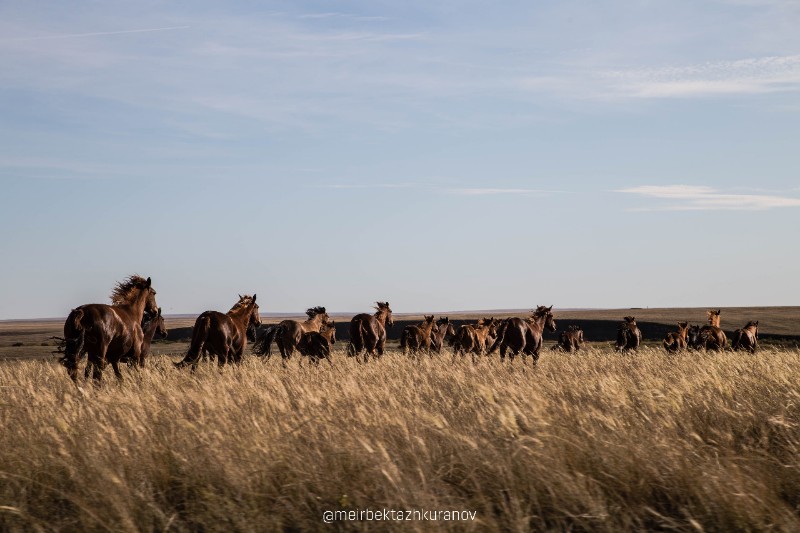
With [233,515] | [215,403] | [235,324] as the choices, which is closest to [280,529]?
[233,515]

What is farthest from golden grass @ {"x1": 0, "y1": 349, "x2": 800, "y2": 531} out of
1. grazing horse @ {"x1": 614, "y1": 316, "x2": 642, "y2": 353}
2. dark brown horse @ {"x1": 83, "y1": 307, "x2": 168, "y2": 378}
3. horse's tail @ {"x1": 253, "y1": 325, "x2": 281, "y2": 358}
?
grazing horse @ {"x1": 614, "y1": 316, "x2": 642, "y2": 353}

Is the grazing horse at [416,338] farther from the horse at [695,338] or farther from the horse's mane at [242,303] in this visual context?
the horse at [695,338]

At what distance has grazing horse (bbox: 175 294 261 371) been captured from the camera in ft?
50.2

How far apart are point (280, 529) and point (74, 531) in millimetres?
1431

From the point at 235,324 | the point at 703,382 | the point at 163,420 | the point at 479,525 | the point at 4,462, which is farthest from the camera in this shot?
the point at 235,324

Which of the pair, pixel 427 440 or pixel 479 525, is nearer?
pixel 479 525

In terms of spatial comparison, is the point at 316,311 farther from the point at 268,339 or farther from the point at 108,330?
the point at 108,330

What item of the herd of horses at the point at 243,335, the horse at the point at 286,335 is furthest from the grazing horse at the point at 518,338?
the horse at the point at 286,335

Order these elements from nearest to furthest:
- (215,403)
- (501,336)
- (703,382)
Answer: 1. (215,403)
2. (703,382)
3. (501,336)

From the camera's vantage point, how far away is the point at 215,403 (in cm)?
882

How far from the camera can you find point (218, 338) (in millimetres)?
15891

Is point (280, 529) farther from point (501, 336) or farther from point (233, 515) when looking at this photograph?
point (501, 336)

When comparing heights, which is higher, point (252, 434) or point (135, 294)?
point (135, 294)

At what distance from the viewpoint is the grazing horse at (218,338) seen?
→ 15305mm
